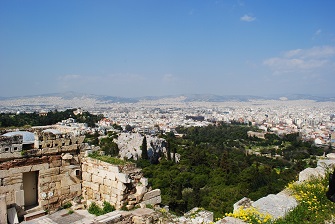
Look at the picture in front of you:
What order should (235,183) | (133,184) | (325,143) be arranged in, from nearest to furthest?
(133,184) < (235,183) < (325,143)

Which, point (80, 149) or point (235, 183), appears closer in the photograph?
point (80, 149)

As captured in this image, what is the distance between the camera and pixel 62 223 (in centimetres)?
633

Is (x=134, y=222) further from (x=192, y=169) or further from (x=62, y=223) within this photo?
(x=192, y=169)

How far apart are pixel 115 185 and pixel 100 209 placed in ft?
2.27

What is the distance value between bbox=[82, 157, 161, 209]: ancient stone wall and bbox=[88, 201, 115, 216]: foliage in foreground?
106 millimetres

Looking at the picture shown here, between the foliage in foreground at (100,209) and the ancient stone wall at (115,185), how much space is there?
0.35 ft

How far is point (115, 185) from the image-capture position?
6672 mm

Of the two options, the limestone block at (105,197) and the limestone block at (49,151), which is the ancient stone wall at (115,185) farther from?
the limestone block at (49,151)

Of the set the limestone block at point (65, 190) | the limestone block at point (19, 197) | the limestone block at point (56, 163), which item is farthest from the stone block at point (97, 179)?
the limestone block at point (19, 197)

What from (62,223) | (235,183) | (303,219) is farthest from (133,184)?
(235,183)

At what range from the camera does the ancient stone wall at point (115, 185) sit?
6.56 meters

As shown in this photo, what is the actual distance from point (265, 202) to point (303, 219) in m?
0.49

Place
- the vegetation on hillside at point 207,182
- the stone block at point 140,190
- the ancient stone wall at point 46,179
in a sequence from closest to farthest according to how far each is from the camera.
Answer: the ancient stone wall at point 46,179 → the stone block at point 140,190 → the vegetation on hillside at point 207,182

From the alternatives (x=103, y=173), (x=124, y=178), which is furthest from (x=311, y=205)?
(x=103, y=173)
